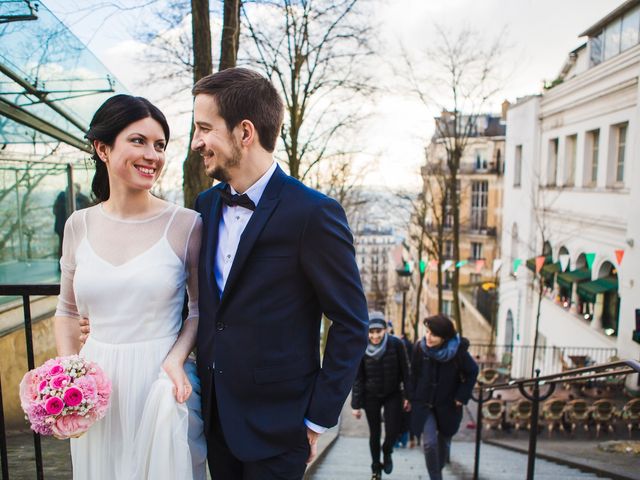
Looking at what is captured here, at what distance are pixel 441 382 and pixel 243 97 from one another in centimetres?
423

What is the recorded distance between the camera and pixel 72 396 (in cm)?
184

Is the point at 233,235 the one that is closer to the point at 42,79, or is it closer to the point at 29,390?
the point at 29,390

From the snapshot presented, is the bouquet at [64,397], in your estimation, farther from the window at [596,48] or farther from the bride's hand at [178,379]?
the window at [596,48]

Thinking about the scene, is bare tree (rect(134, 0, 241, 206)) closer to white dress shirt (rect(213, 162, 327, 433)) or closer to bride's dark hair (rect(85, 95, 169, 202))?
bride's dark hair (rect(85, 95, 169, 202))

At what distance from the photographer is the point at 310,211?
1.94m

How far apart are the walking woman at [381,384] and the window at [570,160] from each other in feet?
55.2

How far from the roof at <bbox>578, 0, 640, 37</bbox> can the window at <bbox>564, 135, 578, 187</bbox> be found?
3.93 metres

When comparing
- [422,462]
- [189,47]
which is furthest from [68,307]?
[189,47]

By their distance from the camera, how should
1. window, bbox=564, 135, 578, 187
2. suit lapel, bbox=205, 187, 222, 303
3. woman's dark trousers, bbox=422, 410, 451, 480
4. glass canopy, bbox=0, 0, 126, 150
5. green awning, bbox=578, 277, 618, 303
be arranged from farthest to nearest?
window, bbox=564, 135, 578, 187, green awning, bbox=578, 277, 618, 303, glass canopy, bbox=0, 0, 126, 150, woman's dark trousers, bbox=422, 410, 451, 480, suit lapel, bbox=205, 187, 222, 303

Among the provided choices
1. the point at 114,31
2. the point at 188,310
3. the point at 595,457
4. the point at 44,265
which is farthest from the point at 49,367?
the point at 595,457

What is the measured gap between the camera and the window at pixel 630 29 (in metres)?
15.5

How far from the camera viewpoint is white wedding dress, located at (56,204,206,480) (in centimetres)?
208

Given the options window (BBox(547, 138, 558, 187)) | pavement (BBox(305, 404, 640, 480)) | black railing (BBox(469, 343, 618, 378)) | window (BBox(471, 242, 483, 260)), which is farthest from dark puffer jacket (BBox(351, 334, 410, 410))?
window (BBox(471, 242, 483, 260))

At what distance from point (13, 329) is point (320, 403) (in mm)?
4572
